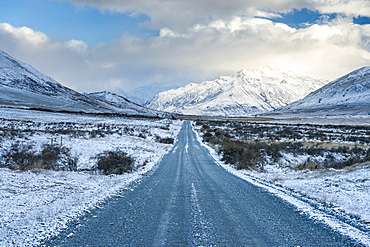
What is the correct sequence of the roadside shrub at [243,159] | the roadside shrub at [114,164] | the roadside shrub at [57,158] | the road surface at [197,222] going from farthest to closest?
the roadside shrub at [243,159]
the roadside shrub at [57,158]
the roadside shrub at [114,164]
the road surface at [197,222]

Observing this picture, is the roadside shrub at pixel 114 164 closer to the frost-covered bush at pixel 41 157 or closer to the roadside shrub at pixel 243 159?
the frost-covered bush at pixel 41 157

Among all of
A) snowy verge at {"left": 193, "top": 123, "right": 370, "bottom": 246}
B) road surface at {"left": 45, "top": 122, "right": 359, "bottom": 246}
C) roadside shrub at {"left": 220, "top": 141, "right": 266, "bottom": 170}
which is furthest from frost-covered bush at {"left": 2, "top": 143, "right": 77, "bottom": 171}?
snowy verge at {"left": 193, "top": 123, "right": 370, "bottom": 246}

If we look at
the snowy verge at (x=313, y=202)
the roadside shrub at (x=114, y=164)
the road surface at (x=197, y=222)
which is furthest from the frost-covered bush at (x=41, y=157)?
the snowy verge at (x=313, y=202)

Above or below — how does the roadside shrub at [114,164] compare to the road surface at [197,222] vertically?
below

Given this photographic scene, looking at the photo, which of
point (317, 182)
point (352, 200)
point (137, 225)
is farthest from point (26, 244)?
point (317, 182)

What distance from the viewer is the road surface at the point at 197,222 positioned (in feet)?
19.1

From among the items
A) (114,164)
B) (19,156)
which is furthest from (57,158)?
(114,164)

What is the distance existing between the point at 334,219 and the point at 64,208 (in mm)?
7616

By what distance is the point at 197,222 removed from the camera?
7.09 meters

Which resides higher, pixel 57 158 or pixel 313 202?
pixel 313 202

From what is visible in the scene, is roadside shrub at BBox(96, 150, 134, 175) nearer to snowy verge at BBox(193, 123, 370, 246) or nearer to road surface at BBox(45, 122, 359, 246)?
road surface at BBox(45, 122, 359, 246)

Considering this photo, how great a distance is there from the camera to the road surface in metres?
5.83

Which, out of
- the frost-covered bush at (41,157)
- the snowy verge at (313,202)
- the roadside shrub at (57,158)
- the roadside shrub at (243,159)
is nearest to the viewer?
the snowy verge at (313,202)

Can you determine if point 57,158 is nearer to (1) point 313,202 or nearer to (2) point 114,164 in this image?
(2) point 114,164
